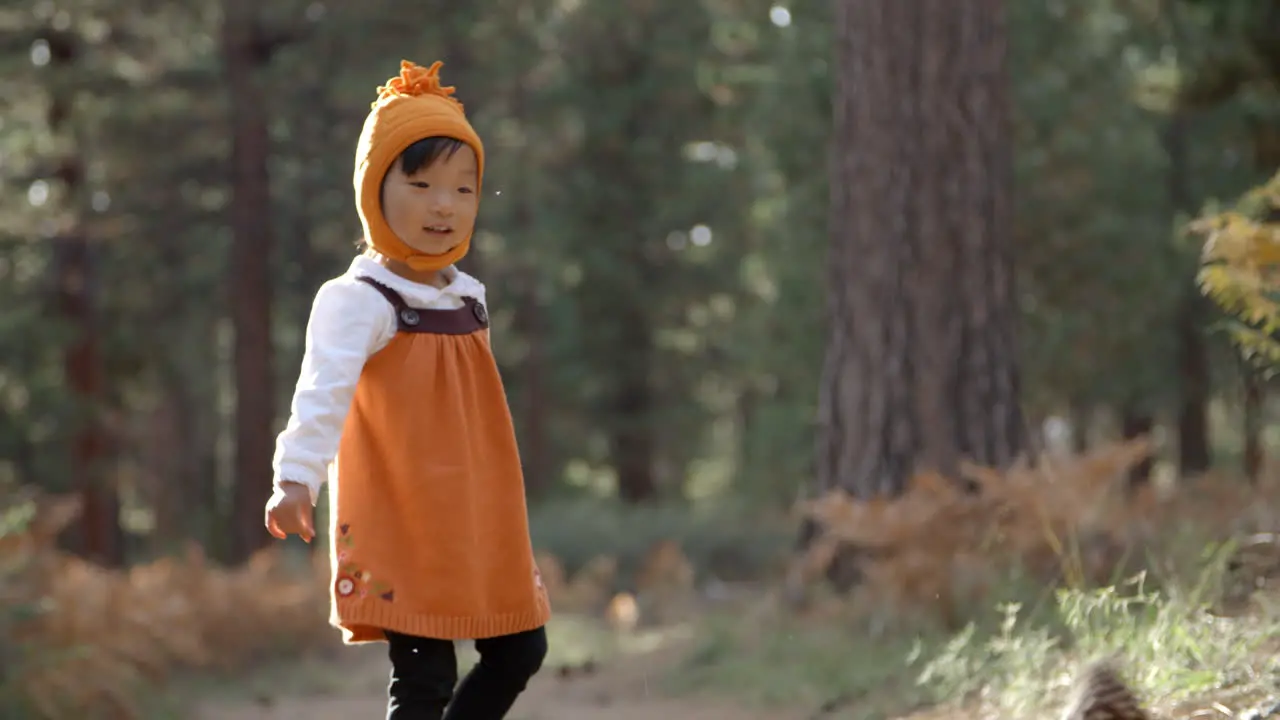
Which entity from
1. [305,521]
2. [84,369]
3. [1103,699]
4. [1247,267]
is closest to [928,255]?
[1247,267]

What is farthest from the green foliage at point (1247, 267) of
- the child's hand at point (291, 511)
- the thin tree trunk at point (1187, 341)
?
the thin tree trunk at point (1187, 341)

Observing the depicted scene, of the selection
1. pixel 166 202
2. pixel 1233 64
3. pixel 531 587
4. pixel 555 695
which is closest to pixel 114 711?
pixel 555 695

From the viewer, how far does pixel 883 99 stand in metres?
8.11

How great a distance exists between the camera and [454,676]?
4098 millimetres

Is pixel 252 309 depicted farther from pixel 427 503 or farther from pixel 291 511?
pixel 291 511

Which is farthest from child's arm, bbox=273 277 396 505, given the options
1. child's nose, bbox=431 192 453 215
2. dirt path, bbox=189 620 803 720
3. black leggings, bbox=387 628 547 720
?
dirt path, bbox=189 620 803 720

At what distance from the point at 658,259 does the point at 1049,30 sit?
8591mm

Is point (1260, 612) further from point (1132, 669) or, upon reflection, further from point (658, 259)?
point (658, 259)

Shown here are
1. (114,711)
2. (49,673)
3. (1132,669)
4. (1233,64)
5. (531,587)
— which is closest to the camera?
(531,587)

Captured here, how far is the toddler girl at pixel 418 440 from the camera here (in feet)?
13.1

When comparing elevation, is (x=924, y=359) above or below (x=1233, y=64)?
below

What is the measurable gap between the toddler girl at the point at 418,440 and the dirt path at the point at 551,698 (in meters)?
2.58

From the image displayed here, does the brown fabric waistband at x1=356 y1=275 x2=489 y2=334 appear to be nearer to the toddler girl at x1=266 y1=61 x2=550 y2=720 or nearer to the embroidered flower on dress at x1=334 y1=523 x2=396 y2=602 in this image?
the toddler girl at x1=266 y1=61 x2=550 y2=720

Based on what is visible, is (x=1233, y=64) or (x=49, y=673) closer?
(x=49, y=673)
